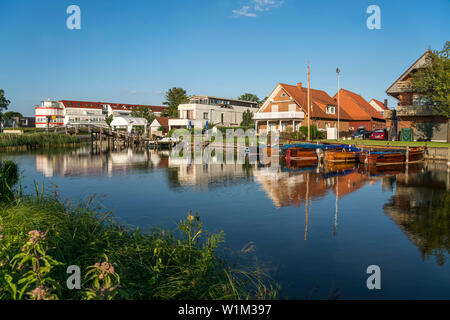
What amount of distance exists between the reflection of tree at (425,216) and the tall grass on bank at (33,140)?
169ft

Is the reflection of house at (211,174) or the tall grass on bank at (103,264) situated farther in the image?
the reflection of house at (211,174)

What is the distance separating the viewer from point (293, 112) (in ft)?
173

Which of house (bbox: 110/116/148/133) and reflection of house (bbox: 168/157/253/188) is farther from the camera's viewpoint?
house (bbox: 110/116/148/133)

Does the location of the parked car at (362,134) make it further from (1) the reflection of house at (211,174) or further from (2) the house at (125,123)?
(2) the house at (125,123)

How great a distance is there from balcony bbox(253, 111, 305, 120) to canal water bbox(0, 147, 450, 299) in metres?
24.9

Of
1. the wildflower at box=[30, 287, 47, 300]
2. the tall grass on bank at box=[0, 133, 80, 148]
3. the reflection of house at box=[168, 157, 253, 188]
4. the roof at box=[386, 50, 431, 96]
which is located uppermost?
the roof at box=[386, 50, 431, 96]

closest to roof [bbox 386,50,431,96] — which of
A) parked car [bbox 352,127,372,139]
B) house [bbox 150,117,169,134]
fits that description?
parked car [bbox 352,127,372,139]

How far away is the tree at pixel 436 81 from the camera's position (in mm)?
36219

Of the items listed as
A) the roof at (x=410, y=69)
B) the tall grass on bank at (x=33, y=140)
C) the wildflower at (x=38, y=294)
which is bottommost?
the wildflower at (x=38, y=294)

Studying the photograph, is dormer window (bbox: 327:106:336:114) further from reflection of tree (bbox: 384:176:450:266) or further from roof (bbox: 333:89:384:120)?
reflection of tree (bbox: 384:176:450:266)

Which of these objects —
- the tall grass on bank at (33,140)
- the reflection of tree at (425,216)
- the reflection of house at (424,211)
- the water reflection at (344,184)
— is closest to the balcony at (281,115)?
the water reflection at (344,184)

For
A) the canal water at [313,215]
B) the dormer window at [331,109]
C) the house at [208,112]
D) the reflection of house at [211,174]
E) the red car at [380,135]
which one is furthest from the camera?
the house at [208,112]

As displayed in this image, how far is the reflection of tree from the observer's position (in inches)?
415
